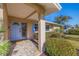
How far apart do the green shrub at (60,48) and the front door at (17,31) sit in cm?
825

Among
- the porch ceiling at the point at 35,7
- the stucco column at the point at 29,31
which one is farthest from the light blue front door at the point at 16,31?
the stucco column at the point at 29,31

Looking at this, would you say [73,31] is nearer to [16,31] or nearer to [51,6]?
[51,6]

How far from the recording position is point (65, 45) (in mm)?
10383

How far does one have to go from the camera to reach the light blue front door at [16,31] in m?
19.6

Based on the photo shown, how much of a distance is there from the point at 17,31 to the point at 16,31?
0.74 feet

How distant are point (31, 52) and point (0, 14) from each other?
3888 millimetres

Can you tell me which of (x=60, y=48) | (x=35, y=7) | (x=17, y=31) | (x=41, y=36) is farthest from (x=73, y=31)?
(x=17, y=31)

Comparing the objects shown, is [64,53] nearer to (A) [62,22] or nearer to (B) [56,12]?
(A) [62,22]

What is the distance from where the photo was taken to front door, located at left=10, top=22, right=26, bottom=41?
64.4 ft

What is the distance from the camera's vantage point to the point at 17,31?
20500 millimetres

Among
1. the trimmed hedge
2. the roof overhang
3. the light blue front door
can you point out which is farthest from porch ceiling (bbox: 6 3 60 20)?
the trimmed hedge

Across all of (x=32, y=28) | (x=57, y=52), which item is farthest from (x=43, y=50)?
(x=32, y=28)

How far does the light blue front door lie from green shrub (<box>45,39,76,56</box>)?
27.0 feet

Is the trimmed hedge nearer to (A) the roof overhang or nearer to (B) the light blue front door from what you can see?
(A) the roof overhang
